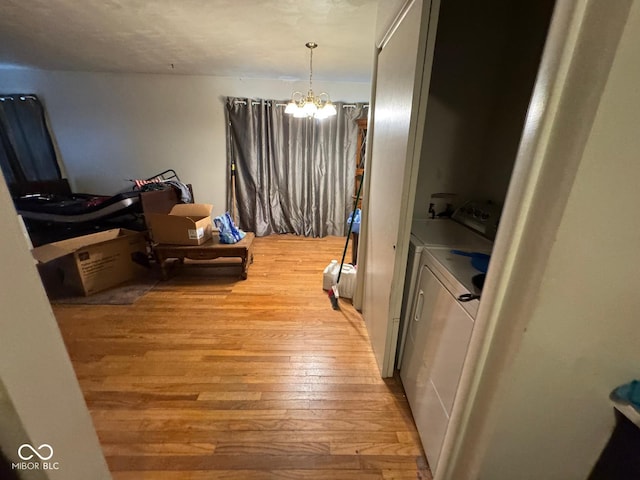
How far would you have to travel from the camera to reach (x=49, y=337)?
578mm

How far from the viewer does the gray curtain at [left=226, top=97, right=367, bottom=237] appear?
3770mm

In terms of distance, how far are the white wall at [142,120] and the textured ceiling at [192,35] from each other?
31 cm

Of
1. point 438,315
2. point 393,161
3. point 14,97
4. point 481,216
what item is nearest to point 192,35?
point 393,161

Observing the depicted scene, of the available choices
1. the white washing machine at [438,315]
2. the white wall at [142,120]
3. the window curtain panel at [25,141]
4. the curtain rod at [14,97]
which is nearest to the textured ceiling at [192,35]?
the white wall at [142,120]

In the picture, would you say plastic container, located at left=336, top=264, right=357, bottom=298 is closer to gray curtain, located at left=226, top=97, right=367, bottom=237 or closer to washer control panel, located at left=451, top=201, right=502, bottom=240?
washer control panel, located at left=451, top=201, right=502, bottom=240

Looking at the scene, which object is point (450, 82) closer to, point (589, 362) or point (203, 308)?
point (589, 362)

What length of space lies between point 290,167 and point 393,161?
2.83 metres

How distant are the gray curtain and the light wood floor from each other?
190 cm

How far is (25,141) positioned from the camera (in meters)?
3.81

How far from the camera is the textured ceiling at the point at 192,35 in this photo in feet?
6.16

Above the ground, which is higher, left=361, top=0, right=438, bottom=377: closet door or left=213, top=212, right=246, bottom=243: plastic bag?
left=361, top=0, right=438, bottom=377: closet door

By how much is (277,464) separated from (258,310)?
120cm

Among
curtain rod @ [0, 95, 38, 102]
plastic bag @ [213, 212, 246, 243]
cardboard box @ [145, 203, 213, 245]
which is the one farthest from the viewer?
curtain rod @ [0, 95, 38, 102]

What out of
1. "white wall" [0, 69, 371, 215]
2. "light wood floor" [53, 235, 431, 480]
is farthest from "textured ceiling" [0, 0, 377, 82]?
"light wood floor" [53, 235, 431, 480]
